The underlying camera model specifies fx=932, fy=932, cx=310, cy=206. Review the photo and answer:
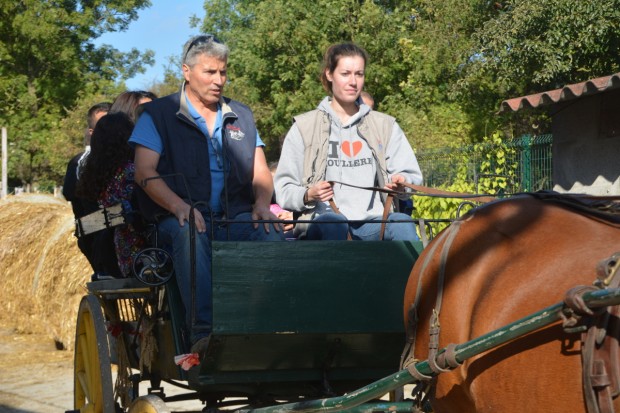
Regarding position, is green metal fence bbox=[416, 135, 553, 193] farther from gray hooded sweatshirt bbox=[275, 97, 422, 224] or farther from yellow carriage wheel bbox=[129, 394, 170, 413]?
yellow carriage wheel bbox=[129, 394, 170, 413]

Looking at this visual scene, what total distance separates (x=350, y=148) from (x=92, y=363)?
1.89 meters

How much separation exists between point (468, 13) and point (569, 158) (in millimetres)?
11582

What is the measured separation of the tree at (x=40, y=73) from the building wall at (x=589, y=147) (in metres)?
25.8

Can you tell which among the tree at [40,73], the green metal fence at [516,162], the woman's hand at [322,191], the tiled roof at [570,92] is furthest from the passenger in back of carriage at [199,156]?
the tree at [40,73]

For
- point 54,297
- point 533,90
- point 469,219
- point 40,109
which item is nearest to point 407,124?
point 533,90

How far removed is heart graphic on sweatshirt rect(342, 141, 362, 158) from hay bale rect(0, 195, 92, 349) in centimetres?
567

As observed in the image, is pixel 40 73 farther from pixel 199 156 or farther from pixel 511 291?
pixel 511 291

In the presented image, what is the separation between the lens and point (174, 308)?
4.49 m

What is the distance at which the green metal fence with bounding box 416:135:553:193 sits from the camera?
1055 centimetres

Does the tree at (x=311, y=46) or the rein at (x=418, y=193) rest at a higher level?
the tree at (x=311, y=46)

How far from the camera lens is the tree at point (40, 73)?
3541 cm

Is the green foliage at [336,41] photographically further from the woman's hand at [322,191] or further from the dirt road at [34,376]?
the woman's hand at [322,191]

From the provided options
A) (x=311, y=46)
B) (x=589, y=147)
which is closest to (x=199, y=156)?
(x=589, y=147)

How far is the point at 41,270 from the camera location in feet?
35.2
